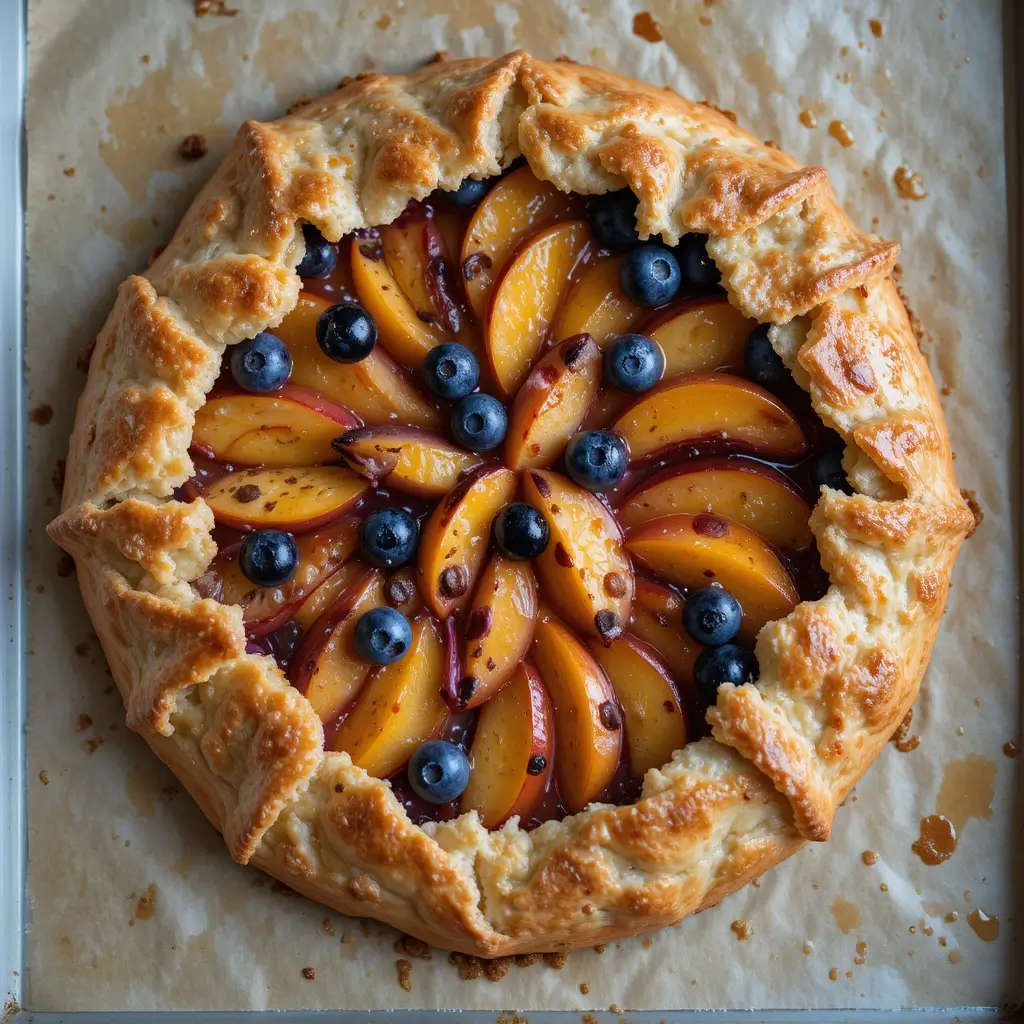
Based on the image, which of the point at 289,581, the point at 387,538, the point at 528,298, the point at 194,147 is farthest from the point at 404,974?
the point at 194,147

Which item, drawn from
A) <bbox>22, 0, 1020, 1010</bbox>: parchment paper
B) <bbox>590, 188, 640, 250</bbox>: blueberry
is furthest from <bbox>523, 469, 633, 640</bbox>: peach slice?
<bbox>22, 0, 1020, 1010</bbox>: parchment paper

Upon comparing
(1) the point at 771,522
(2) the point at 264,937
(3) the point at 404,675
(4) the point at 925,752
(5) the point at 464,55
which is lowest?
(4) the point at 925,752

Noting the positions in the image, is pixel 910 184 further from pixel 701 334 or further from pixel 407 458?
pixel 407 458

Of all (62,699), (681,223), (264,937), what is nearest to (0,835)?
(62,699)

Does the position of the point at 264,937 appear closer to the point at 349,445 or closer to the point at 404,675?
the point at 404,675

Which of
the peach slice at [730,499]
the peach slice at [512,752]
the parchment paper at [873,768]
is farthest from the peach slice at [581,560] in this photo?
the parchment paper at [873,768]

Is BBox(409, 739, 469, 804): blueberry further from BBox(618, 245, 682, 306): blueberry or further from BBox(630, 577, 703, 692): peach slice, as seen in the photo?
BBox(618, 245, 682, 306): blueberry
